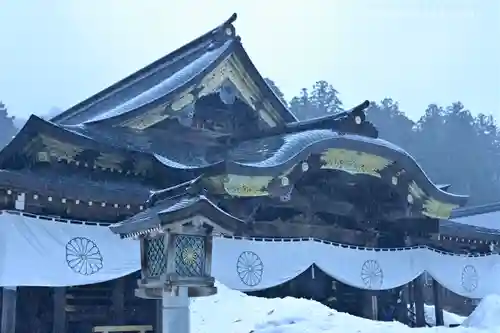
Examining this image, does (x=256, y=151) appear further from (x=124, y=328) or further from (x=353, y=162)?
(x=124, y=328)

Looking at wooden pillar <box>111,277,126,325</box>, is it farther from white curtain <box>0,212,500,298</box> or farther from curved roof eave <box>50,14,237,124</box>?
curved roof eave <box>50,14,237,124</box>

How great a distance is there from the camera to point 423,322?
13797 mm

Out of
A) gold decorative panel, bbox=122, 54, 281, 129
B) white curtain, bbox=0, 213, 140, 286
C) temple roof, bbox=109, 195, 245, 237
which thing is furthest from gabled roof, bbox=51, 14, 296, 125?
temple roof, bbox=109, 195, 245, 237

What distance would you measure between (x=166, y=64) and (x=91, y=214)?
257 inches

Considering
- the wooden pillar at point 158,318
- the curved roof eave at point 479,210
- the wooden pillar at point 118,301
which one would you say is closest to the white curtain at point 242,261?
the wooden pillar at point 118,301

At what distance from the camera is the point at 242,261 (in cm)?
1057

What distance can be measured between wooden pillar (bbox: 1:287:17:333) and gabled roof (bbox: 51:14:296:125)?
342 centimetres

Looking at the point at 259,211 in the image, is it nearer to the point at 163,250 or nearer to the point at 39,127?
the point at 39,127

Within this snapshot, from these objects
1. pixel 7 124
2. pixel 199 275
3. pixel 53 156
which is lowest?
pixel 199 275

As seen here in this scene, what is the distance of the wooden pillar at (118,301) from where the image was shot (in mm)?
10055

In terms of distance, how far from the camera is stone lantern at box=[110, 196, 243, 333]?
5.77 m

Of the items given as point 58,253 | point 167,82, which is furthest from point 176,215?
point 167,82

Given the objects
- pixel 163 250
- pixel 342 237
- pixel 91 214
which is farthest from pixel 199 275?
pixel 342 237

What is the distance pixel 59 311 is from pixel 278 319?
3355mm
